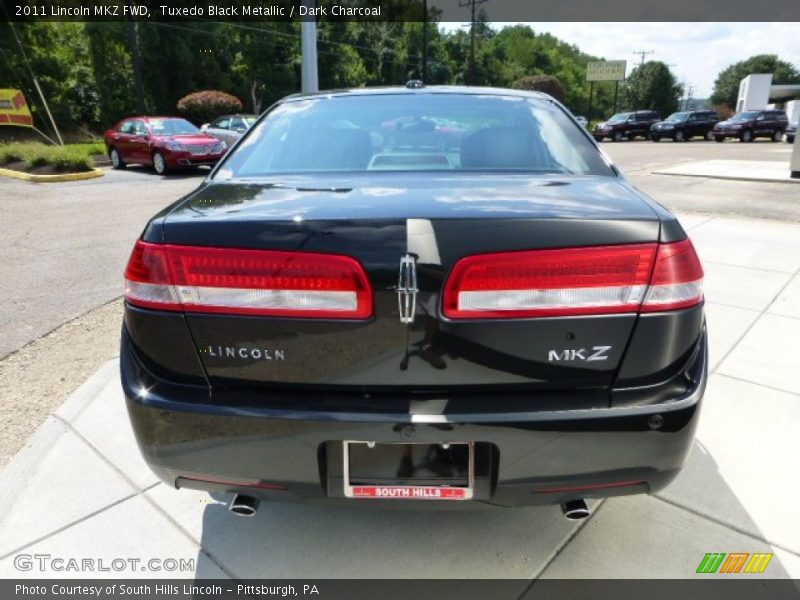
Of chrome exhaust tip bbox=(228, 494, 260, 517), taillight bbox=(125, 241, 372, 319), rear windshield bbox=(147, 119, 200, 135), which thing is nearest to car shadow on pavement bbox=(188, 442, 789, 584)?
chrome exhaust tip bbox=(228, 494, 260, 517)

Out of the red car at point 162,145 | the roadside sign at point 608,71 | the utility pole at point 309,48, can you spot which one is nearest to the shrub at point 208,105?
the red car at point 162,145

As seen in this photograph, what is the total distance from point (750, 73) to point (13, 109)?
332 ft

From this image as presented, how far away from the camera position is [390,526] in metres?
2.17

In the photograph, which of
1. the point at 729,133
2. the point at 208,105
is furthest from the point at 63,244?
the point at 729,133

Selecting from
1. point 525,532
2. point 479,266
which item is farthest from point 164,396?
point 525,532

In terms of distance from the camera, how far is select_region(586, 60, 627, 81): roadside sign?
2537 inches

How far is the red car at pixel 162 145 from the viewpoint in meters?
14.2

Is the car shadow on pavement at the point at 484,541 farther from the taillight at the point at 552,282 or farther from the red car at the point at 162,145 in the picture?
the red car at the point at 162,145

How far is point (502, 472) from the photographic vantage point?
5.20 feet

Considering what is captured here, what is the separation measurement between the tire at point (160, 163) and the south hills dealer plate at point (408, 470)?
1448cm

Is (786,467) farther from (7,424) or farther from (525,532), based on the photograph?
(7,424)

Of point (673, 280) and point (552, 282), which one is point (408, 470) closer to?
point (552, 282)

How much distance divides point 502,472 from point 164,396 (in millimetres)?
980

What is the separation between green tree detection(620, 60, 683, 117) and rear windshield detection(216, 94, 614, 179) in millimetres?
76142
